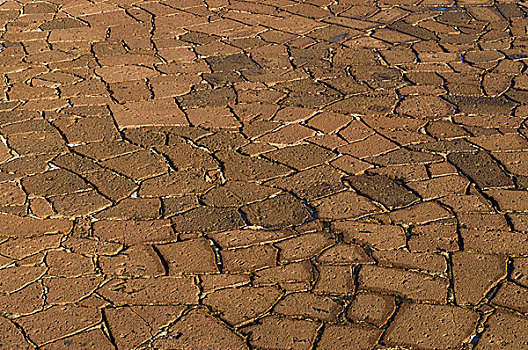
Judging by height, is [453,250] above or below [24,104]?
above

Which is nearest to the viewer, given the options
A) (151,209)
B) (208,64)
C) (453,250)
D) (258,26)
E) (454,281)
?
(454,281)

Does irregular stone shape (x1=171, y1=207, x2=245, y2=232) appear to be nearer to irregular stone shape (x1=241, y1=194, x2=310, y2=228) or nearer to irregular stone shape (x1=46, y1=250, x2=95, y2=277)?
irregular stone shape (x1=241, y1=194, x2=310, y2=228)

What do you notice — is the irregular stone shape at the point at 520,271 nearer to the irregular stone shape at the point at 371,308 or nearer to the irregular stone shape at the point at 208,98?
the irregular stone shape at the point at 371,308

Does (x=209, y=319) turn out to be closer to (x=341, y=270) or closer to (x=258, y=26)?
(x=341, y=270)

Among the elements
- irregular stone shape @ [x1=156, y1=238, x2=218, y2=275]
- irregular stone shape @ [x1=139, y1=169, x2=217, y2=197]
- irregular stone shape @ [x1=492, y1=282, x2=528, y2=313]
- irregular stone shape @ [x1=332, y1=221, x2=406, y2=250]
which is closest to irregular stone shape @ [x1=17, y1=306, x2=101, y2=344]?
irregular stone shape @ [x1=156, y1=238, x2=218, y2=275]

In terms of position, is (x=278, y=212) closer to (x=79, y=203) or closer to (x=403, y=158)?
(x=403, y=158)

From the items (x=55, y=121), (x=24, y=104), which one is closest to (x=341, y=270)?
(x=55, y=121)
